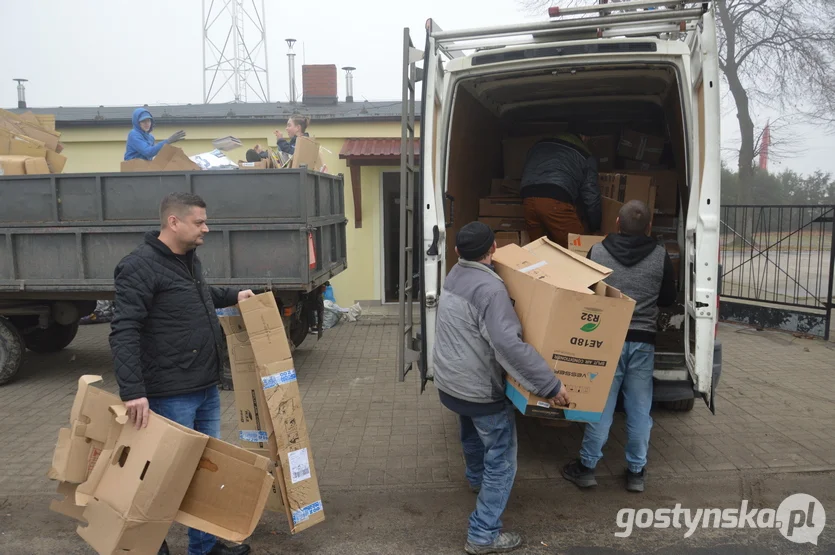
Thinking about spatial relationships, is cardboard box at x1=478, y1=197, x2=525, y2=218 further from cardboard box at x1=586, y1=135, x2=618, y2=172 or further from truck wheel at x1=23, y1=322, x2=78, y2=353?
truck wheel at x1=23, y1=322, x2=78, y2=353

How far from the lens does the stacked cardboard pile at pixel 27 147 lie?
632cm

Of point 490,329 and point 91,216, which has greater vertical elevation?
point 91,216

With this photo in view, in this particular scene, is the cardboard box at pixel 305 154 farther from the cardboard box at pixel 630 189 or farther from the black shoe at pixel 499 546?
the black shoe at pixel 499 546

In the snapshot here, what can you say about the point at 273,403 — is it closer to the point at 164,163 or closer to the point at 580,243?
the point at 580,243

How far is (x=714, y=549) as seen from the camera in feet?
10.9

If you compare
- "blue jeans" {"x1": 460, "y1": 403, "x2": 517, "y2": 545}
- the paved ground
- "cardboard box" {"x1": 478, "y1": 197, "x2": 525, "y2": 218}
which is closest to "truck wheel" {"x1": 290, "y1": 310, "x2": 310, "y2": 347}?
the paved ground

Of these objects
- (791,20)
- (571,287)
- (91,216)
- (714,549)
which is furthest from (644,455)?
(791,20)

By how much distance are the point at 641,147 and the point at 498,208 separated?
1.59 m

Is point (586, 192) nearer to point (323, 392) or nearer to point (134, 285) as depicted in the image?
point (323, 392)

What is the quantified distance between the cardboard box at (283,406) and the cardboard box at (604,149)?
4145 millimetres

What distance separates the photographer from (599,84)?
5.00 metres

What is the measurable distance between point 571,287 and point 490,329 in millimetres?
443

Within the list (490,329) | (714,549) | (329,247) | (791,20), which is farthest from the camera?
(791,20)

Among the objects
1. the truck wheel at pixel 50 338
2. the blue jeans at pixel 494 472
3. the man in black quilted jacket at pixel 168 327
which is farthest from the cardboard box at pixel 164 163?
the blue jeans at pixel 494 472
